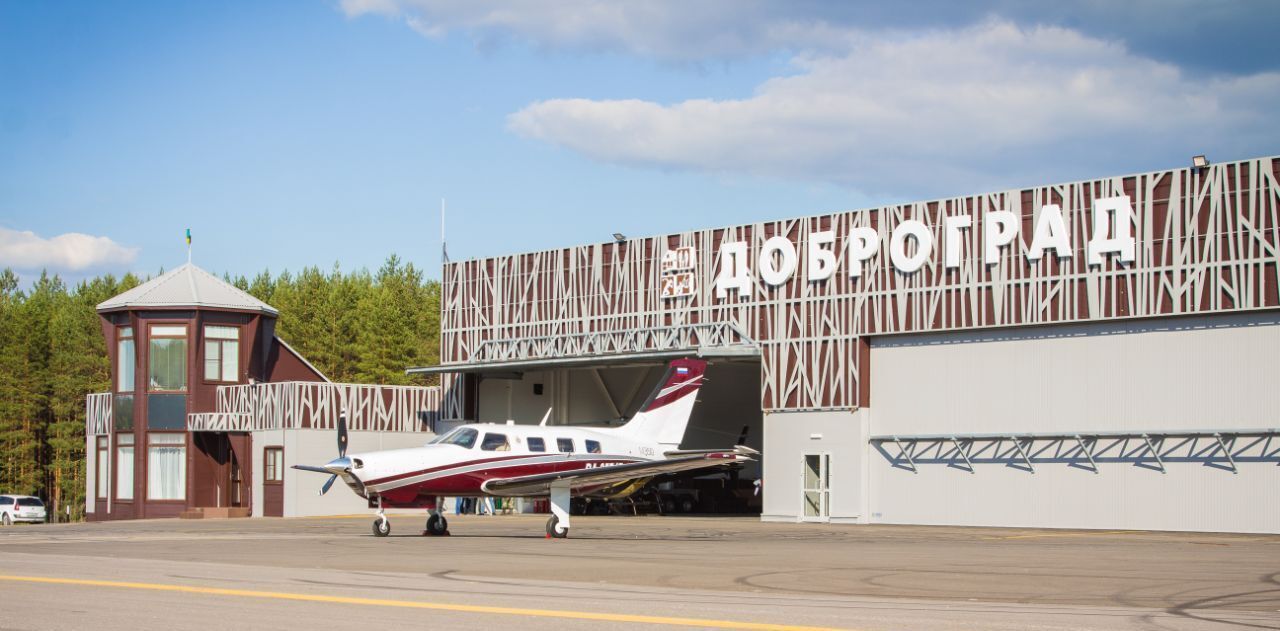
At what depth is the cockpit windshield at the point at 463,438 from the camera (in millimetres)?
27078

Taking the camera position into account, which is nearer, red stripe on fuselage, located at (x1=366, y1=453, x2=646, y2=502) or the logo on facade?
red stripe on fuselage, located at (x1=366, y1=453, x2=646, y2=502)

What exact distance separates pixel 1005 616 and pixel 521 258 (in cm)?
3777

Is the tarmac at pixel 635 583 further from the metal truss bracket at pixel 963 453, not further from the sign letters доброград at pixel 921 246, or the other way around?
the sign letters доброград at pixel 921 246

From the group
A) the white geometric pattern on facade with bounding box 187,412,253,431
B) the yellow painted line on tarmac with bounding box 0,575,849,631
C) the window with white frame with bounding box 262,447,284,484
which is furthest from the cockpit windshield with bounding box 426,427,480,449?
the white geometric pattern on facade with bounding box 187,412,253,431

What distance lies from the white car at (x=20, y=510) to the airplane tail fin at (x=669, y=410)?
34744mm

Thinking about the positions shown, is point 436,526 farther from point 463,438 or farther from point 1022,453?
point 1022,453

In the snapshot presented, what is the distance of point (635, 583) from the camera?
49.5 ft

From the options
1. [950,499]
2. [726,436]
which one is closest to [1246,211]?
[950,499]

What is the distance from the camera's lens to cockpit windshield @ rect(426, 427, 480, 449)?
27.1 metres

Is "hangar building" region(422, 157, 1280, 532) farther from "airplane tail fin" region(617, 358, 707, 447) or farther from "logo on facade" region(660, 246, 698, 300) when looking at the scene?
"airplane tail fin" region(617, 358, 707, 447)

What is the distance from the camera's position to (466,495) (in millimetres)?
27234

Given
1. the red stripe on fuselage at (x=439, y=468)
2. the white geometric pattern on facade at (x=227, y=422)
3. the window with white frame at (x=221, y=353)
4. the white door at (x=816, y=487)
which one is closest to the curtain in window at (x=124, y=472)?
the white geometric pattern on facade at (x=227, y=422)

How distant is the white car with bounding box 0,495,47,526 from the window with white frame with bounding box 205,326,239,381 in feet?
39.2

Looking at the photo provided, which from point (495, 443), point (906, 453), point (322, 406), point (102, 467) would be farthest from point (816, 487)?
point (102, 467)
